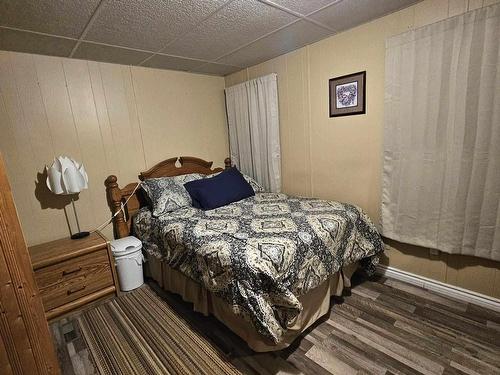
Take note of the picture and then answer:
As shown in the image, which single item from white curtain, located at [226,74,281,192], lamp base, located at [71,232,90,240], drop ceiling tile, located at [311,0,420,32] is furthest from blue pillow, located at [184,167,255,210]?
drop ceiling tile, located at [311,0,420,32]

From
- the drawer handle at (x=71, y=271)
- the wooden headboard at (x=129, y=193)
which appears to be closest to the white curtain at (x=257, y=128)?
the wooden headboard at (x=129, y=193)

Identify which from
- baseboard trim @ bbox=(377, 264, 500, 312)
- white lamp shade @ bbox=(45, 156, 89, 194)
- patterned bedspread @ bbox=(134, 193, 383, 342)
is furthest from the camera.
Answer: white lamp shade @ bbox=(45, 156, 89, 194)

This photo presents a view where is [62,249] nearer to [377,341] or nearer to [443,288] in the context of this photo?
[377,341]

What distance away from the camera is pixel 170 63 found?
108 inches

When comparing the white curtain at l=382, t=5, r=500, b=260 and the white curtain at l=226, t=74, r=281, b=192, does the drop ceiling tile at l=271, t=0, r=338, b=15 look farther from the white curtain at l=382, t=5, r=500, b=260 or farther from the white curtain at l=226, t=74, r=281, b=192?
the white curtain at l=226, t=74, r=281, b=192

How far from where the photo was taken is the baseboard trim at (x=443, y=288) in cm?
188

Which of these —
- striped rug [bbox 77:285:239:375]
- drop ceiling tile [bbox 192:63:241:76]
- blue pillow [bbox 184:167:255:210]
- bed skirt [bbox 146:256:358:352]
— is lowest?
striped rug [bbox 77:285:239:375]

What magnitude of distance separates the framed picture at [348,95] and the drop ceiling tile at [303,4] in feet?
2.33

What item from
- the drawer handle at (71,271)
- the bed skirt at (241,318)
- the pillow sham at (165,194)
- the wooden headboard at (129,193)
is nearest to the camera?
the bed skirt at (241,318)

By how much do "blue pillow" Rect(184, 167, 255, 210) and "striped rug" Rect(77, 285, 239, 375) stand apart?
3.23ft

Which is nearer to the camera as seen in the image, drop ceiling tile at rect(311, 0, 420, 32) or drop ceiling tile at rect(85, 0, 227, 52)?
drop ceiling tile at rect(85, 0, 227, 52)

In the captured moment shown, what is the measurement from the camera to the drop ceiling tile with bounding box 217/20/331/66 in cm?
217

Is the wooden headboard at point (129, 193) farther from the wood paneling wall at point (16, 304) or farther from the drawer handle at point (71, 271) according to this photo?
the wood paneling wall at point (16, 304)

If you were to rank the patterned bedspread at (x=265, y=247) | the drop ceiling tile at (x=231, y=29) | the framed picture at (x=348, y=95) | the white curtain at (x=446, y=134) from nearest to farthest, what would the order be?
the patterned bedspread at (x=265, y=247), the white curtain at (x=446, y=134), the drop ceiling tile at (x=231, y=29), the framed picture at (x=348, y=95)
